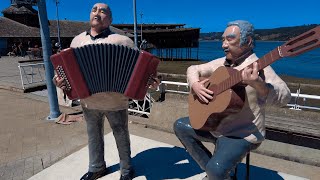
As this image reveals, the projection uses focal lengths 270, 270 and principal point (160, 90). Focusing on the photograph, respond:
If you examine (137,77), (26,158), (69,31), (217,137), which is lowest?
(26,158)

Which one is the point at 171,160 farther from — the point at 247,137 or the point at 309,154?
the point at 309,154

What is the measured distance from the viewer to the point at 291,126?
4.96 m

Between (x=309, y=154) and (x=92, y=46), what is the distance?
11.1 feet

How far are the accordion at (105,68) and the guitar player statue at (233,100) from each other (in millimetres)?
483

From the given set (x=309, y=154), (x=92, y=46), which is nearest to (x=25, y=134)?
(x=92, y=46)

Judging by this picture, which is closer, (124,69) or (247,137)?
(247,137)

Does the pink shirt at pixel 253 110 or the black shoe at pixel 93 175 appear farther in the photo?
the black shoe at pixel 93 175

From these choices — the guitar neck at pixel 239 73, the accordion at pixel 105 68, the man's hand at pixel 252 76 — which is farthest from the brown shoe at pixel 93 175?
the man's hand at pixel 252 76

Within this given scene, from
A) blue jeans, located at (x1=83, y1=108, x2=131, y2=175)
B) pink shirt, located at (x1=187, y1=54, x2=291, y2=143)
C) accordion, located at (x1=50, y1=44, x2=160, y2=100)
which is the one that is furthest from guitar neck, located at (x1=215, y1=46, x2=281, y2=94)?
blue jeans, located at (x1=83, y1=108, x2=131, y2=175)

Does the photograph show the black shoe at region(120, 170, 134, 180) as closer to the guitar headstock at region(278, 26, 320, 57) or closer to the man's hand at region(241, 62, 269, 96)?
the man's hand at region(241, 62, 269, 96)

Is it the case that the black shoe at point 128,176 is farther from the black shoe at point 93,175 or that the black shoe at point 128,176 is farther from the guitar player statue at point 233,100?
the guitar player statue at point 233,100

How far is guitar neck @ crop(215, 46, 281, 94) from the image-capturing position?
71.1 inches

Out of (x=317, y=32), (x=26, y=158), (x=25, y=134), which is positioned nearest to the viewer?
(x=317, y=32)

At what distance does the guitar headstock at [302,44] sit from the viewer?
5.51 ft
